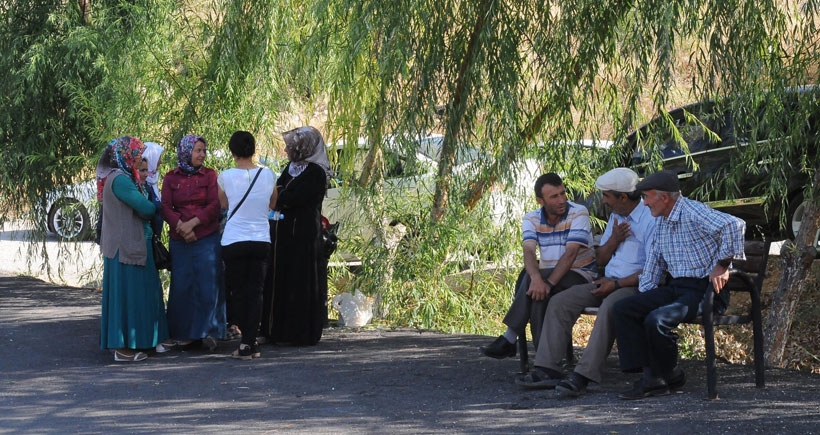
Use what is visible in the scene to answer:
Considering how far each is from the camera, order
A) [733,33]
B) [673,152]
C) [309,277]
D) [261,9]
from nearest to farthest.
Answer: [733,33] → [309,277] → [261,9] → [673,152]

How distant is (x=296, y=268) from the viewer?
30.5 feet

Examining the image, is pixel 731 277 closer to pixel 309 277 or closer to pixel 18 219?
pixel 309 277

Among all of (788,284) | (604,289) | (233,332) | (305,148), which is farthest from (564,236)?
(233,332)

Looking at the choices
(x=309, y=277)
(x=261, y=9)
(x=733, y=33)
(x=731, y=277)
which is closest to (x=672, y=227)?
(x=731, y=277)

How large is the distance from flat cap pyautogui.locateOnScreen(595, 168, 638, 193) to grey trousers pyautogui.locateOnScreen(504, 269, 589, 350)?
601mm

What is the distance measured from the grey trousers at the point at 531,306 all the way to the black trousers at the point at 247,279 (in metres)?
2.03

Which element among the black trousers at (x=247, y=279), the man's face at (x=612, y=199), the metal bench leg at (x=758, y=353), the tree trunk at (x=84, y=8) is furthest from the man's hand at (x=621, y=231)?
the tree trunk at (x=84, y=8)

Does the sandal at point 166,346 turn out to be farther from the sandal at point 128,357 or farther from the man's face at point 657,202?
the man's face at point 657,202

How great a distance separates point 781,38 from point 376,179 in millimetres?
3656

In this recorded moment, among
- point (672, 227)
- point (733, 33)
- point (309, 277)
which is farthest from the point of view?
point (309, 277)

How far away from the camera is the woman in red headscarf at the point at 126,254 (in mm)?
8781

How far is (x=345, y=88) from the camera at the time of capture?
10281 millimetres

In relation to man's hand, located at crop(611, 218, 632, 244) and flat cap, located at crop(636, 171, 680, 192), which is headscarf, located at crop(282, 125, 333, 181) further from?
flat cap, located at crop(636, 171, 680, 192)

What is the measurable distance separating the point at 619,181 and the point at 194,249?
3.41 metres
